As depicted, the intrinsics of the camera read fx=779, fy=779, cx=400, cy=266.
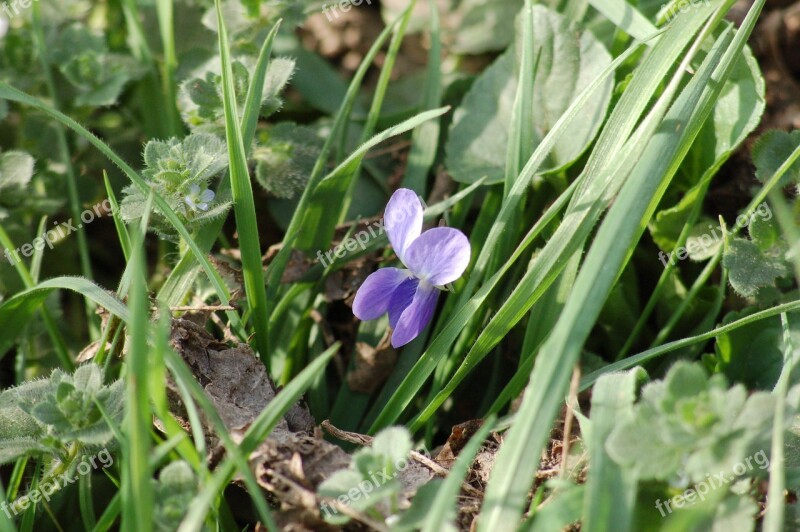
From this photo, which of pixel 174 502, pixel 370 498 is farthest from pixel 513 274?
pixel 174 502

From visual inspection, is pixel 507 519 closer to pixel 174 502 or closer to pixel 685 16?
pixel 174 502

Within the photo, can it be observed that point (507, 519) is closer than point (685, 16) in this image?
Yes

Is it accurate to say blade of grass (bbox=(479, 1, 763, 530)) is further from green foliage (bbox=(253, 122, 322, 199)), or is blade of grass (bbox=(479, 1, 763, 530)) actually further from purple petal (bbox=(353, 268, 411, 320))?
green foliage (bbox=(253, 122, 322, 199))

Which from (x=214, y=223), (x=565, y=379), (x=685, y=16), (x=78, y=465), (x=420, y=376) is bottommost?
(x=78, y=465)

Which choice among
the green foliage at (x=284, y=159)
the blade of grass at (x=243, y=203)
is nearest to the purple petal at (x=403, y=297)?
the blade of grass at (x=243, y=203)

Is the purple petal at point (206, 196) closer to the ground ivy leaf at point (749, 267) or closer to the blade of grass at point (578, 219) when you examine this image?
the blade of grass at point (578, 219)

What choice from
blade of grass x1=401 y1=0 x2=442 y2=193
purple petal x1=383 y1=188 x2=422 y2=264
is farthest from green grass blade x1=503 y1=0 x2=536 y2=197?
blade of grass x1=401 y1=0 x2=442 y2=193
